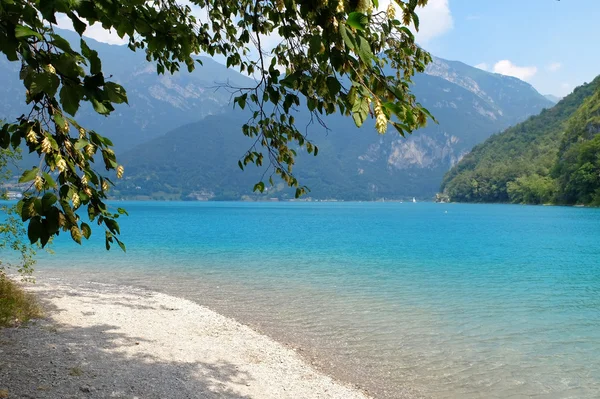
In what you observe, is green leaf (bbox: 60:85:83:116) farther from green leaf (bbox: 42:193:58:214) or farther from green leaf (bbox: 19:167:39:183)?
green leaf (bbox: 19:167:39:183)

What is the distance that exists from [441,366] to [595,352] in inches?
173

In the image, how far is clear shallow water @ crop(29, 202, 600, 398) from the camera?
952cm

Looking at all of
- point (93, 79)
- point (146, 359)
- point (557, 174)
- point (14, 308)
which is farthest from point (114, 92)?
point (557, 174)

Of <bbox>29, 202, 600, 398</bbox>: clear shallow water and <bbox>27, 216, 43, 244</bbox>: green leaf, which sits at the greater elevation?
<bbox>27, 216, 43, 244</bbox>: green leaf

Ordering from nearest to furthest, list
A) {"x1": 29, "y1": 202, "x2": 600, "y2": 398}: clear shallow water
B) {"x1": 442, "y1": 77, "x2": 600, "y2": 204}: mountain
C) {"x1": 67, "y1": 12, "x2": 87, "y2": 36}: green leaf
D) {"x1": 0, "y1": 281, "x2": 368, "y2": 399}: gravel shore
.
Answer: {"x1": 67, "y1": 12, "x2": 87, "y2": 36}: green leaf < {"x1": 0, "y1": 281, "x2": 368, "y2": 399}: gravel shore < {"x1": 29, "y1": 202, "x2": 600, "y2": 398}: clear shallow water < {"x1": 442, "y1": 77, "x2": 600, "y2": 204}: mountain

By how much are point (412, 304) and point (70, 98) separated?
15838 millimetres

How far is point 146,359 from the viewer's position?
854 centimetres

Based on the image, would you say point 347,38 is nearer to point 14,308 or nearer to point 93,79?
point 93,79

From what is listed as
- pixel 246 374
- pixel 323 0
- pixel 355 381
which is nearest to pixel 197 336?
pixel 246 374

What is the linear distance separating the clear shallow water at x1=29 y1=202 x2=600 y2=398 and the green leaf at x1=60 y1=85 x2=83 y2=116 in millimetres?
7948

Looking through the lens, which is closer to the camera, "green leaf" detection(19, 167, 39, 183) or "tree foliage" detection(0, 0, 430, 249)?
"tree foliage" detection(0, 0, 430, 249)

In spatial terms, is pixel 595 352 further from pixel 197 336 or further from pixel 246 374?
pixel 197 336

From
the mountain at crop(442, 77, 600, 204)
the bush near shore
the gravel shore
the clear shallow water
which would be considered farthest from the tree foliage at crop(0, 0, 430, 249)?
the mountain at crop(442, 77, 600, 204)

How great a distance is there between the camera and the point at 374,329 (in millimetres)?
12750
